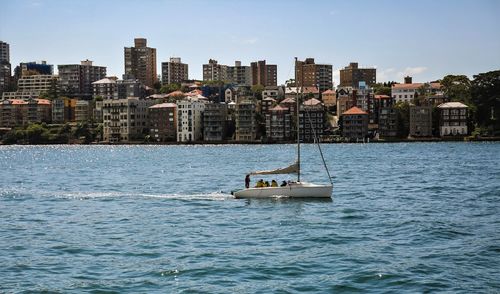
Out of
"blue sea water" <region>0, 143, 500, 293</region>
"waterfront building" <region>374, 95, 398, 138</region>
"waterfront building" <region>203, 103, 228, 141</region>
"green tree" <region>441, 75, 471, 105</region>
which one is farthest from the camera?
"waterfront building" <region>203, 103, 228, 141</region>

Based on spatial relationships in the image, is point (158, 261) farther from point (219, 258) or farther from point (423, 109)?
point (423, 109)

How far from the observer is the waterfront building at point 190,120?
189625 mm

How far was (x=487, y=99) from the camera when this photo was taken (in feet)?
542

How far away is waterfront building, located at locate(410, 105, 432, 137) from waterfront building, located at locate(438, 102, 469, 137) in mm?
3402

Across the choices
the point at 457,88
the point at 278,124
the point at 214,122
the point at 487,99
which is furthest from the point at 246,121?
the point at 487,99

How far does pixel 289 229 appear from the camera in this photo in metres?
33.6

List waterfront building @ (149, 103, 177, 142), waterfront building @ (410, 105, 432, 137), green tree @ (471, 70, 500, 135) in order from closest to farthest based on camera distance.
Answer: green tree @ (471, 70, 500, 135) → waterfront building @ (410, 105, 432, 137) → waterfront building @ (149, 103, 177, 142)

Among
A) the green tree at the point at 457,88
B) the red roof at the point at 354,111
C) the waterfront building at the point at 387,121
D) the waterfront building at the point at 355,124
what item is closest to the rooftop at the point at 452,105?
the green tree at the point at 457,88

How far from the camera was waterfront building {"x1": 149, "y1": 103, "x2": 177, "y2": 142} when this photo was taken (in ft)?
640

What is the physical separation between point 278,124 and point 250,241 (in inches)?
5961

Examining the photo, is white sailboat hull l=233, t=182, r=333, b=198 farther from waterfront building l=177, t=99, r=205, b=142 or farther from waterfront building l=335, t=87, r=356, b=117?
waterfront building l=335, t=87, r=356, b=117

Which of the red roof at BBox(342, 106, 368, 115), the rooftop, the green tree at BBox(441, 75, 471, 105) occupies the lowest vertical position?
the red roof at BBox(342, 106, 368, 115)

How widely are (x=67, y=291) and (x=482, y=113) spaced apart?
15967 centimetres

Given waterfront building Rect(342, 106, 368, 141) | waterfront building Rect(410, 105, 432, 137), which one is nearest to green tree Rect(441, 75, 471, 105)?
waterfront building Rect(410, 105, 432, 137)
